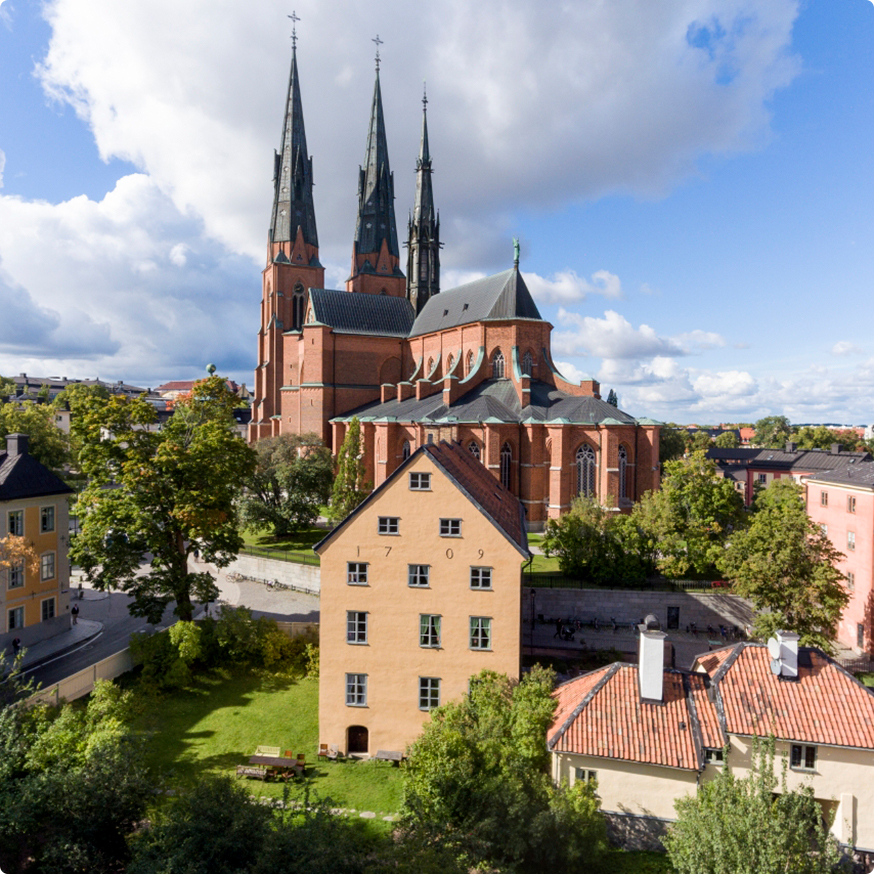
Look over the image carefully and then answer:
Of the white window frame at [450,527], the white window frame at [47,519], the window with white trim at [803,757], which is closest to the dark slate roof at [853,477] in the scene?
the window with white trim at [803,757]

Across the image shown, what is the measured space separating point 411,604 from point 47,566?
22.3m

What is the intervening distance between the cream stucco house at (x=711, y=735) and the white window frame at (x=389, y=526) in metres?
8.15

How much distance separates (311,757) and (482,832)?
363 inches

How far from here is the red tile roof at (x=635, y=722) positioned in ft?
55.8

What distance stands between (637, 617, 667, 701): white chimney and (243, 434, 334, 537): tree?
3299cm

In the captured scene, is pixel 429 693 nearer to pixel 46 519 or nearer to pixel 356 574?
pixel 356 574

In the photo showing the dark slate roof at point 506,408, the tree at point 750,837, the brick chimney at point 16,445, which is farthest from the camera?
the dark slate roof at point 506,408

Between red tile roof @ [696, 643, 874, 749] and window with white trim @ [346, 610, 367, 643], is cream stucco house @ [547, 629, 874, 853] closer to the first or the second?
red tile roof @ [696, 643, 874, 749]

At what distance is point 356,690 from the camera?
21.9 meters

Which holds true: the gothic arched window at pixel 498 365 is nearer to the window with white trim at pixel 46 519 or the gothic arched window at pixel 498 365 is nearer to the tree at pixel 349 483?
the tree at pixel 349 483

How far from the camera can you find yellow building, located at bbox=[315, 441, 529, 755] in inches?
835

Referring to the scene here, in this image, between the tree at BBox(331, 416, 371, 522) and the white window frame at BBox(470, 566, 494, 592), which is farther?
the tree at BBox(331, 416, 371, 522)

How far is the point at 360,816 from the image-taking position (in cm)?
1789

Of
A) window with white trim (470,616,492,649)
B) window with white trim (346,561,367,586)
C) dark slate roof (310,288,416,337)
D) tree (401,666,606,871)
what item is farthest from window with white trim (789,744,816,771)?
dark slate roof (310,288,416,337)
